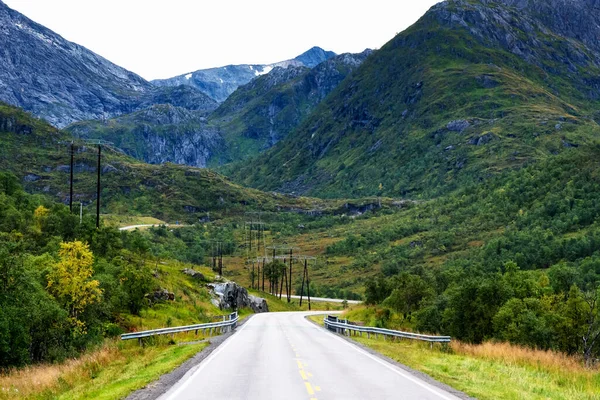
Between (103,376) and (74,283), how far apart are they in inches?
611

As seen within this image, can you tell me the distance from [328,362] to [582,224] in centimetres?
16218

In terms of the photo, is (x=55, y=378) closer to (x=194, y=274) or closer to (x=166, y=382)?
(x=166, y=382)

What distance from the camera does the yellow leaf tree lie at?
35.4 meters

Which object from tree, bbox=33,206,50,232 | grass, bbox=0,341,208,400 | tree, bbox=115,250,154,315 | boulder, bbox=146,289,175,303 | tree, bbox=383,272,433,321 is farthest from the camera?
tree, bbox=383,272,433,321

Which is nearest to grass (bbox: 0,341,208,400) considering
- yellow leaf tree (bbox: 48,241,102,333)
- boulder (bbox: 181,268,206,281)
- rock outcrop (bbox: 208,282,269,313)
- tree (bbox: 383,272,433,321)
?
yellow leaf tree (bbox: 48,241,102,333)

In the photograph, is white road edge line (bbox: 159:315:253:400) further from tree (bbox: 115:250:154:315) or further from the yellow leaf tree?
Result: tree (bbox: 115:250:154:315)

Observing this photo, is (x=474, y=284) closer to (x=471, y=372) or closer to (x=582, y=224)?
(x=471, y=372)

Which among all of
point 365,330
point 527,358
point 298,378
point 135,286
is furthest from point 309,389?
point 135,286

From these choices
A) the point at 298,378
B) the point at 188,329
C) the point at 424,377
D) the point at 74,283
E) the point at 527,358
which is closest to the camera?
the point at 298,378

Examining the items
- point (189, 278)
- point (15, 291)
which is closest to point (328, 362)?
point (15, 291)

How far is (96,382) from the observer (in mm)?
20016

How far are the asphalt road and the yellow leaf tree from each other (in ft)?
36.1

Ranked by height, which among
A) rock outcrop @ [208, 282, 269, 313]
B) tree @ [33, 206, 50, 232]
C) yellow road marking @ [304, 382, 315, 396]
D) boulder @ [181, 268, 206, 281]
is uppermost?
tree @ [33, 206, 50, 232]

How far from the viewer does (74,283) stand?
35375 mm
